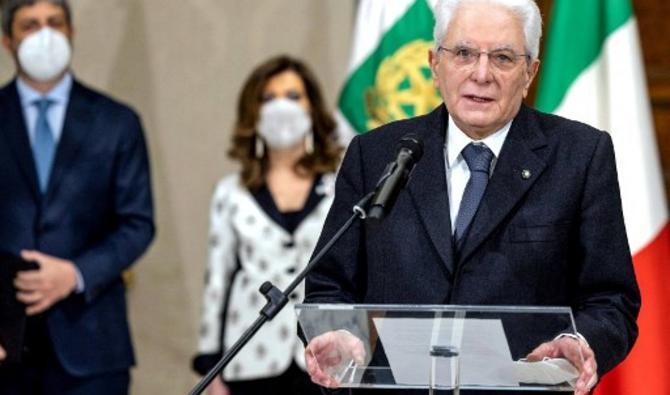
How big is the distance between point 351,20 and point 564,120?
3.63 meters

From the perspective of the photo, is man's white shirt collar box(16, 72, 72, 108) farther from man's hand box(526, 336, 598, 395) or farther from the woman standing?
man's hand box(526, 336, 598, 395)

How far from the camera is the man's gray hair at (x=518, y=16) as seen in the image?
2951 millimetres

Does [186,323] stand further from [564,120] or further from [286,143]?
[564,120]

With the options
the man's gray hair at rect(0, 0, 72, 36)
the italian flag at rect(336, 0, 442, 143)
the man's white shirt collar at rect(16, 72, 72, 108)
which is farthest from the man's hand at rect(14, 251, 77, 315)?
the italian flag at rect(336, 0, 442, 143)

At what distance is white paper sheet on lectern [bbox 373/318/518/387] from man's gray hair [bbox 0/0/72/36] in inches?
118

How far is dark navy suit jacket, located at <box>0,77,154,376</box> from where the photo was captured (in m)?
5.05

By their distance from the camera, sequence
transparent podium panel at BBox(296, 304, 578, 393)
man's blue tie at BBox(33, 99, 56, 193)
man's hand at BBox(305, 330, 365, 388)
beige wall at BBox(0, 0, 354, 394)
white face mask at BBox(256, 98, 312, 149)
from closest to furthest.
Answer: transparent podium panel at BBox(296, 304, 578, 393)
man's hand at BBox(305, 330, 365, 388)
man's blue tie at BBox(33, 99, 56, 193)
white face mask at BBox(256, 98, 312, 149)
beige wall at BBox(0, 0, 354, 394)

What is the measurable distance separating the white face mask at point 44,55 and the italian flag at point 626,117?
161 cm

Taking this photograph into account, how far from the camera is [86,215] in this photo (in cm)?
515

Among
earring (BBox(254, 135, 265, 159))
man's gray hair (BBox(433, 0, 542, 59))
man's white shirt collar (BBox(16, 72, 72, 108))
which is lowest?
earring (BBox(254, 135, 265, 159))

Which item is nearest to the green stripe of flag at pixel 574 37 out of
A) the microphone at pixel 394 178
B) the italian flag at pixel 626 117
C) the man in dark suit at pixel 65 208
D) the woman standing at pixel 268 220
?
the italian flag at pixel 626 117

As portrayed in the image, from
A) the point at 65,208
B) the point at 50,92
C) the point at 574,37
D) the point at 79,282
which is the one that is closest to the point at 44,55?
the point at 50,92

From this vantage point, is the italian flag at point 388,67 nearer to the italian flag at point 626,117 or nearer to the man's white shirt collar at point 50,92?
the italian flag at point 626,117

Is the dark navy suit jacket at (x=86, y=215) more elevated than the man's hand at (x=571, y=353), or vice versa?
the man's hand at (x=571, y=353)
